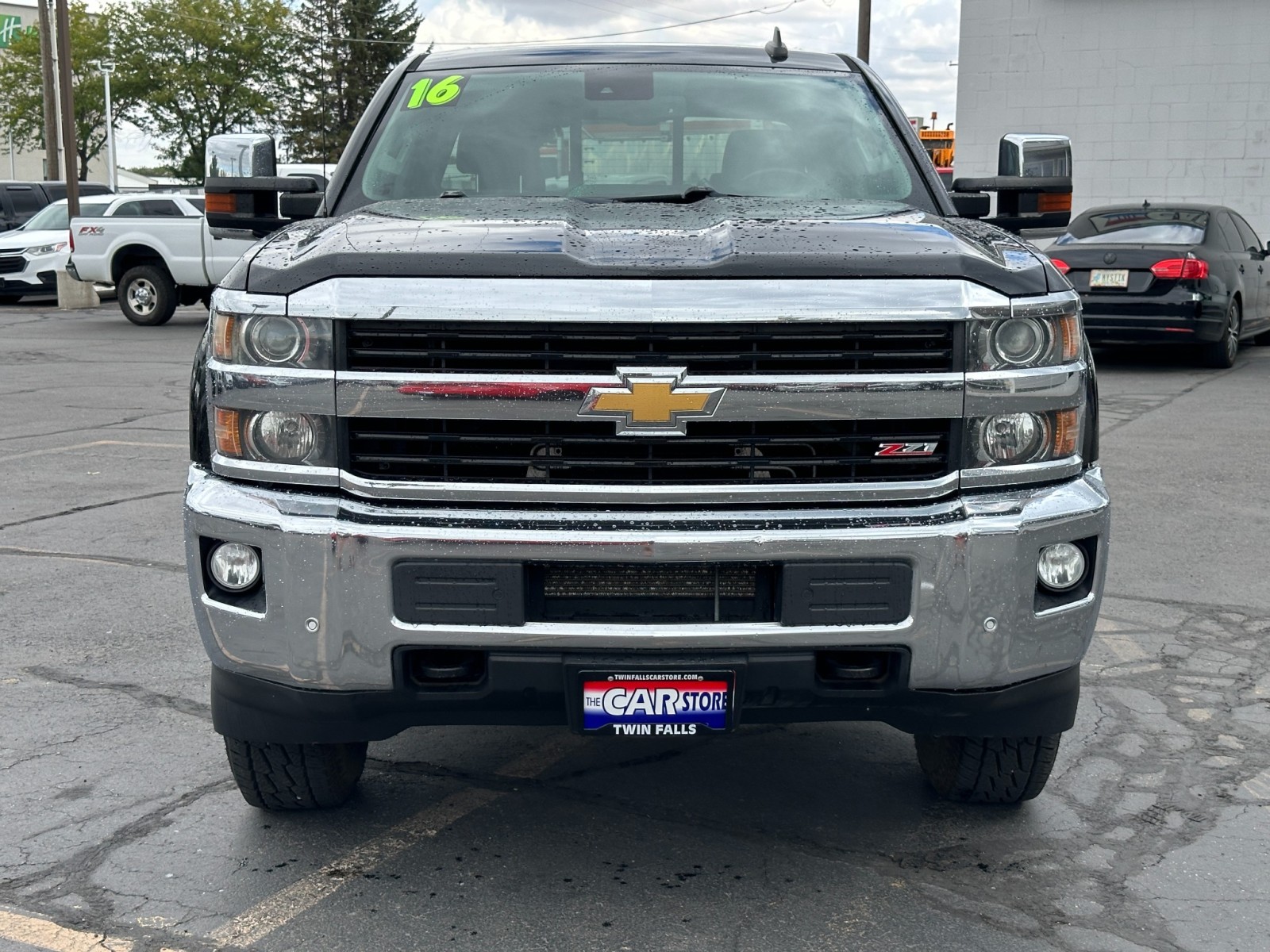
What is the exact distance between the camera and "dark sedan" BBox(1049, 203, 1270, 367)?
13492 millimetres

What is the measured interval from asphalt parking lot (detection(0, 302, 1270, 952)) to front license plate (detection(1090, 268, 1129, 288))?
832 centimetres

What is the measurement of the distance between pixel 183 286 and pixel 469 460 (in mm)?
18961

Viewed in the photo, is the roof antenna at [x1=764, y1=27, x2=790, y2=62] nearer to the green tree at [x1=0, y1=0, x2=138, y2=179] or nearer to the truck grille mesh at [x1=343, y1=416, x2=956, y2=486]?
the truck grille mesh at [x1=343, y1=416, x2=956, y2=486]

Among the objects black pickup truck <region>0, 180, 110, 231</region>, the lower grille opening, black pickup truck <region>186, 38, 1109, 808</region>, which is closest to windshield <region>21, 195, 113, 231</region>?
black pickup truck <region>0, 180, 110, 231</region>

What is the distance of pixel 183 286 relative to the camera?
2088 cm

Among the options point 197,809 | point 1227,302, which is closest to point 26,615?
point 197,809

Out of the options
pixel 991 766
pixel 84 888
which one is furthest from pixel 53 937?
pixel 991 766

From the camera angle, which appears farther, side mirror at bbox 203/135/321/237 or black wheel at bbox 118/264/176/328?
black wheel at bbox 118/264/176/328

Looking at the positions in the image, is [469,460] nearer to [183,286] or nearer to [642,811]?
[642,811]

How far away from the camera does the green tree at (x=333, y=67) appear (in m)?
68.2

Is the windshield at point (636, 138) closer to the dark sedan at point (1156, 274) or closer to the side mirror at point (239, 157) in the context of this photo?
the side mirror at point (239, 157)

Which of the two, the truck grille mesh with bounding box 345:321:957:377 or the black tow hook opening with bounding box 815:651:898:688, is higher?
the truck grille mesh with bounding box 345:321:957:377

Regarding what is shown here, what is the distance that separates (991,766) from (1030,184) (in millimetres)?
1836

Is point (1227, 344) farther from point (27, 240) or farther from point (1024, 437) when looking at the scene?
point (27, 240)
